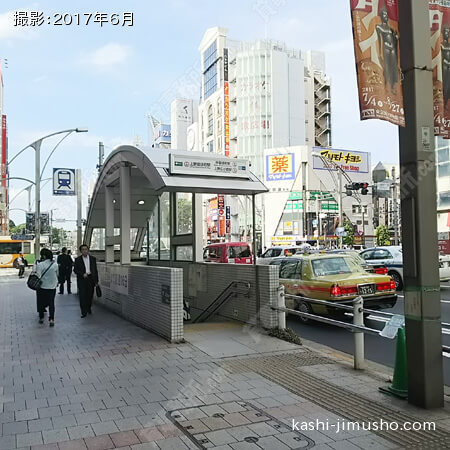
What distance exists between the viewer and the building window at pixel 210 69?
85.9 m

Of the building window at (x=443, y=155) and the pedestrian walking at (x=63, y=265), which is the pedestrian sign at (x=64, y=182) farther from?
the building window at (x=443, y=155)

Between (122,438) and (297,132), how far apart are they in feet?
252

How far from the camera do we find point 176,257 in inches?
519

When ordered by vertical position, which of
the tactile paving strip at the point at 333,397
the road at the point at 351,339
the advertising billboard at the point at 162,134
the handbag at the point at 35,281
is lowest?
the road at the point at 351,339

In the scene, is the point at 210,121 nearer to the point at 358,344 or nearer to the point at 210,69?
the point at 210,69

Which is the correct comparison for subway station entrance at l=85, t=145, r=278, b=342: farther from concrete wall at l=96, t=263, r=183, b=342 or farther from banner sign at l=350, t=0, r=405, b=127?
banner sign at l=350, t=0, r=405, b=127

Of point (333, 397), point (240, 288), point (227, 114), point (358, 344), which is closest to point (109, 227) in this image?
point (240, 288)

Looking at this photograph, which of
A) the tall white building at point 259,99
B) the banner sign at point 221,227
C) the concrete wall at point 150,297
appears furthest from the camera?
the tall white building at point 259,99

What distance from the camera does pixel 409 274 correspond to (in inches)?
192

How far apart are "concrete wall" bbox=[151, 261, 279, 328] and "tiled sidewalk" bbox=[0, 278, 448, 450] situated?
93 centimetres

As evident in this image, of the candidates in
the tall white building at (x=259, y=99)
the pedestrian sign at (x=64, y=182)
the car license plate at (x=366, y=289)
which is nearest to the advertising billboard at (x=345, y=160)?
the tall white building at (x=259, y=99)

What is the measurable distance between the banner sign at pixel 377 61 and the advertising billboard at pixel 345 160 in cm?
6480

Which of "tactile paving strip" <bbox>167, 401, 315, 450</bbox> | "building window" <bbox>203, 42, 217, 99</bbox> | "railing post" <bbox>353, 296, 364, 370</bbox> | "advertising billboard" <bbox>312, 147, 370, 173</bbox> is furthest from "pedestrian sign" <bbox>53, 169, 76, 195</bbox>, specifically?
"building window" <bbox>203, 42, 217, 99</bbox>

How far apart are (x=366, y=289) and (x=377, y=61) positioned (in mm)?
6246
